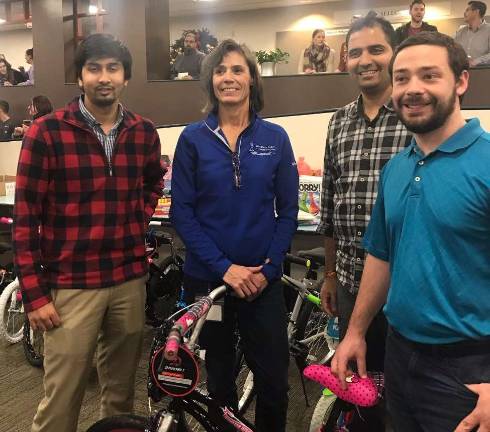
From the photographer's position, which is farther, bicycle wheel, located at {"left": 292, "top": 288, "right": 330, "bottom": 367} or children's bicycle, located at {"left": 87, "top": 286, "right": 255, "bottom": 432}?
bicycle wheel, located at {"left": 292, "top": 288, "right": 330, "bottom": 367}

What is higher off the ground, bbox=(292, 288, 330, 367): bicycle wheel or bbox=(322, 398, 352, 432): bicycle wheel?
bbox=(322, 398, 352, 432): bicycle wheel

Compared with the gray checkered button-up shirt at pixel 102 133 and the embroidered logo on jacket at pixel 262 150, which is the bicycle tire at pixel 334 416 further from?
the gray checkered button-up shirt at pixel 102 133

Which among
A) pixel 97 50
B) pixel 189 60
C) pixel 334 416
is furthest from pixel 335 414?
pixel 189 60

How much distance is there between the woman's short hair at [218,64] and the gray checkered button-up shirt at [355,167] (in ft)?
0.95

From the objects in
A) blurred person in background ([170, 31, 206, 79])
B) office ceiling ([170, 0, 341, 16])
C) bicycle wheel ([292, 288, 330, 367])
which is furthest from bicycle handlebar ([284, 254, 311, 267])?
office ceiling ([170, 0, 341, 16])

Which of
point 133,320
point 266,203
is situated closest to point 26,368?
point 133,320

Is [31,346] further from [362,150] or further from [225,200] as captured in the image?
[362,150]

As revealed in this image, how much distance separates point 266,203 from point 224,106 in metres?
0.37

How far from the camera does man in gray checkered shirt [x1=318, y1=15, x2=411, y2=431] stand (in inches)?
59.8

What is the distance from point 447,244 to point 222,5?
9792 millimetres

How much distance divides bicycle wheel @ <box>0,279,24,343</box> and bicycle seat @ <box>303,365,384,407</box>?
2455mm

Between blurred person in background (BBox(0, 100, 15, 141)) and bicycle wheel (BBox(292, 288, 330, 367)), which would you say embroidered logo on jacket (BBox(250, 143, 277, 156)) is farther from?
blurred person in background (BBox(0, 100, 15, 141))

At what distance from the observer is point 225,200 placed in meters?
1.60

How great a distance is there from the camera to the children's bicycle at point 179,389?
47.7 inches
